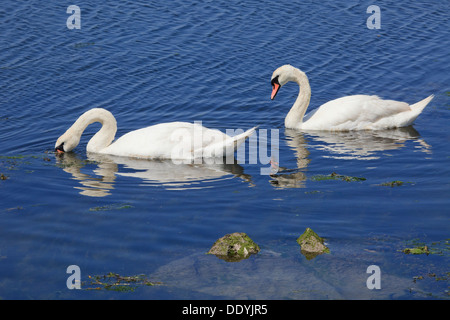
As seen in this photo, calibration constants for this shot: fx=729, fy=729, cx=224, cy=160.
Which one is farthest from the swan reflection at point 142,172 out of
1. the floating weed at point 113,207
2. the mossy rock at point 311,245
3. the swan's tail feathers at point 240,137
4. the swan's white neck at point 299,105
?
the mossy rock at point 311,245

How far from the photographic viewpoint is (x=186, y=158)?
45.0 feet

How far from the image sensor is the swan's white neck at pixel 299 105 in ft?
52.6

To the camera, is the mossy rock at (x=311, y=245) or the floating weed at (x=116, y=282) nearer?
the floating weed at (x=116, y=282)

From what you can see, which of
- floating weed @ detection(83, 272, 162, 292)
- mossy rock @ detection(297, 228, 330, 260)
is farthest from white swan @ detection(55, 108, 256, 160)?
floating weed @ detection(83, 272, 162, 292)

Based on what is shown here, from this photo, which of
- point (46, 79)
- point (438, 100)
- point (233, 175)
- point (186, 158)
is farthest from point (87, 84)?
point (438, 100)

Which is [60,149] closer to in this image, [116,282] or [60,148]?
[60,148]

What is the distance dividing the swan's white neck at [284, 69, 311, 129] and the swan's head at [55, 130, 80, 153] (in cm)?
466

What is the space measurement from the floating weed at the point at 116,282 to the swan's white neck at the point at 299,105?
7.96 meters

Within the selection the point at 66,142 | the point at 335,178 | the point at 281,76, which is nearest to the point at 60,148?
the point at 66,142

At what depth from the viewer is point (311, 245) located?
366 inches

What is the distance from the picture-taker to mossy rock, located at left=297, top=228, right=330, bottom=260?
364 inches

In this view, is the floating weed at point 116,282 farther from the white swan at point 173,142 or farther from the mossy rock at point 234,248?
the white swan at point 173,142

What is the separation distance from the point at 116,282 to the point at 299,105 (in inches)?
343
